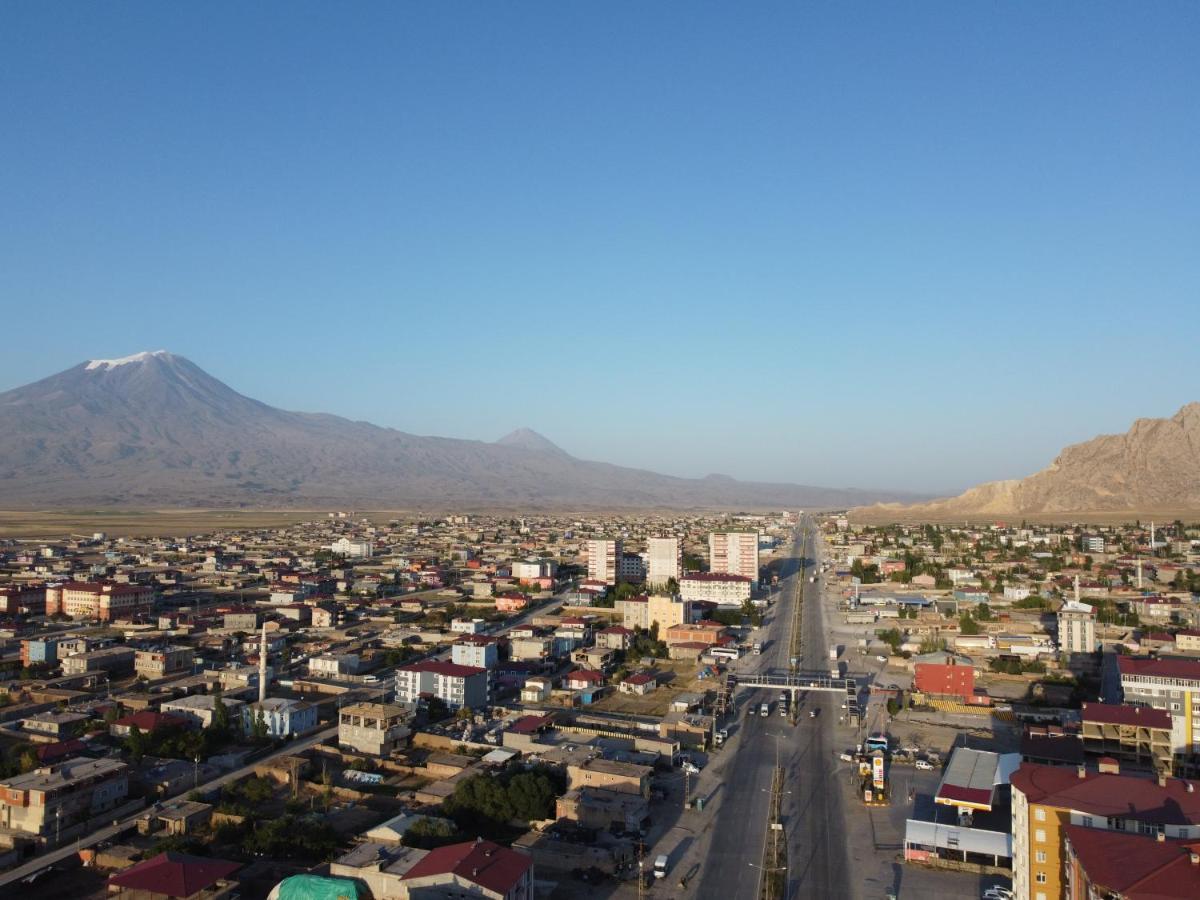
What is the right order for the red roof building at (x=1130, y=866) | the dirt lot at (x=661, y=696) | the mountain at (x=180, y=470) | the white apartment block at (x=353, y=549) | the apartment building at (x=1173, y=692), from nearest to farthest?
1. the red roof building at (x=1130, y=866)
2. the apartment building at (x=1173, y=692)
3. the dirt lot at (x=661, y=696)
4. the white apartment block at (x=353, y=549)
5. the mountain at (x=180, y=470)

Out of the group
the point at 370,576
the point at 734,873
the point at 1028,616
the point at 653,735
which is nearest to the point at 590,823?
the point at 734,873

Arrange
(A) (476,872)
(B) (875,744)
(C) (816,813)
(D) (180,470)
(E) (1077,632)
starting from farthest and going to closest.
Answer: (D) (180,470)
(E) (1077,632)
(B) (875,744)
(C) (816,813)
(A) (476,872)

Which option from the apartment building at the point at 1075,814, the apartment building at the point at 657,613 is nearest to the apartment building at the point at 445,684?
the apartment building at the point at 657,613

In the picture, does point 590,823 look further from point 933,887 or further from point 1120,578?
point 1120,578

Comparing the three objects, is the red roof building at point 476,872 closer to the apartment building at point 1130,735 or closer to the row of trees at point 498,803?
the row of trees at point 498,803

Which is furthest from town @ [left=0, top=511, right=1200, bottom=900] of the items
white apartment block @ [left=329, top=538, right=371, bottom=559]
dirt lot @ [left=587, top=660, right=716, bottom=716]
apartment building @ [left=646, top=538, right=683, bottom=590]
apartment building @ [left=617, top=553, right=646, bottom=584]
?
white apartment block @ [left=329, top=538, right=371, bottom=559]

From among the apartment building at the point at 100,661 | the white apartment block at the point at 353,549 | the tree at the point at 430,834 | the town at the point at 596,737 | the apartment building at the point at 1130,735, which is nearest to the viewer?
the town at the point at 596,737

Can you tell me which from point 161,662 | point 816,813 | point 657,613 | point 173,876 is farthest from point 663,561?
point 173,876

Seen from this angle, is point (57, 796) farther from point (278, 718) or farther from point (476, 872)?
point (476, 872)

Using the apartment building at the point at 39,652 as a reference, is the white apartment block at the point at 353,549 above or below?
above
